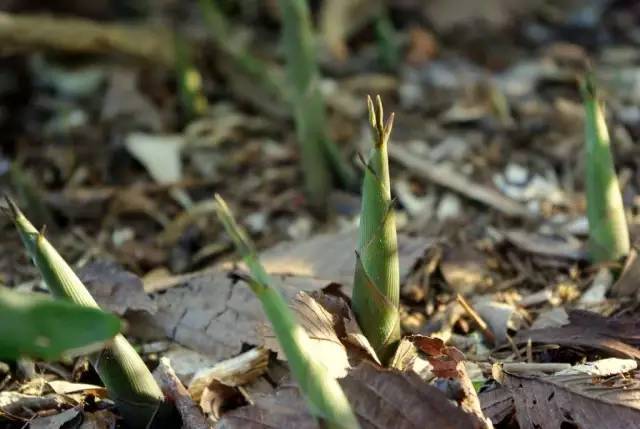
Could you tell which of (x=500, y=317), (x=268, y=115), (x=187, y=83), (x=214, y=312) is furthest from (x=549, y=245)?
(x=187, y=83)

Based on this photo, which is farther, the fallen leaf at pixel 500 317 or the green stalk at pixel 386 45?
the green stalk at pixel 386 45

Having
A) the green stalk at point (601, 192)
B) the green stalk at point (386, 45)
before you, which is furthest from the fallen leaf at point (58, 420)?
the green stalk at point (386, 45)

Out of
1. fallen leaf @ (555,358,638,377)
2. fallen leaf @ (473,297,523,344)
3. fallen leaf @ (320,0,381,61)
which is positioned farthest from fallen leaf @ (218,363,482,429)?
fallen leaf @ (320,0,381,61)

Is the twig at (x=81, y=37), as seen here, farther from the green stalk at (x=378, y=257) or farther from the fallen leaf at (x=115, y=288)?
the green stalk at (x=378, y=257)

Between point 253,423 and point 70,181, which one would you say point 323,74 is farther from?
point 253,423

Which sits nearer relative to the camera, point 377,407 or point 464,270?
point 377,407

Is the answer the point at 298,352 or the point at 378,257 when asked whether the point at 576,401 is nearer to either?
the point at 378,257
